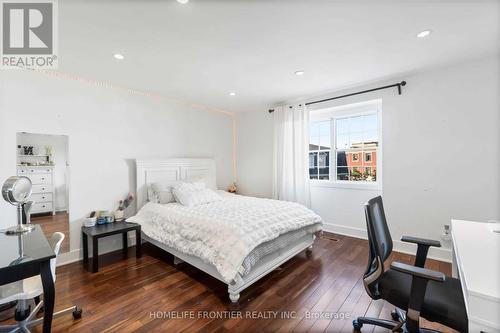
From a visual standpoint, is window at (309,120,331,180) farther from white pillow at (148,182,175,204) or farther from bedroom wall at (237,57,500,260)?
white pillow at (148,182,175,204)

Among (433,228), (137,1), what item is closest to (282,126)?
(433,228)

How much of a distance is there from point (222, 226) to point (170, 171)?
1966 mm

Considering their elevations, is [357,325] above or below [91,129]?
below

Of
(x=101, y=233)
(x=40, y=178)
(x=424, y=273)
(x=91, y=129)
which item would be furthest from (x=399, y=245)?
(x=40, y=178)

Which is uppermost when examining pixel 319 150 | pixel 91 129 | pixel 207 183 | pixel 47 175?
pixel 91 129

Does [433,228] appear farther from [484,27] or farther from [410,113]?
[484,27]

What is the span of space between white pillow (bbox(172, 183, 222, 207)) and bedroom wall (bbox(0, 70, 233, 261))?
77 cm

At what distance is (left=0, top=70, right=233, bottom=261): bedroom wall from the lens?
2.43m

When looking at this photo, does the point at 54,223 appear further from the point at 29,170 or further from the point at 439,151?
the point at 439,151

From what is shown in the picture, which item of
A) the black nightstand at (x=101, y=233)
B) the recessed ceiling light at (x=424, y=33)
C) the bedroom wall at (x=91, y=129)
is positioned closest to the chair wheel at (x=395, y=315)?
the recessed ceiling light at (x=424, y=33)

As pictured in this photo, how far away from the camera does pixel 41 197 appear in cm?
254

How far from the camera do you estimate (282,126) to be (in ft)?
13.5

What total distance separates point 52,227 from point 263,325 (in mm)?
2666

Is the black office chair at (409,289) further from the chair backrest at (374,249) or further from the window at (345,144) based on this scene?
the window at (345,144)
